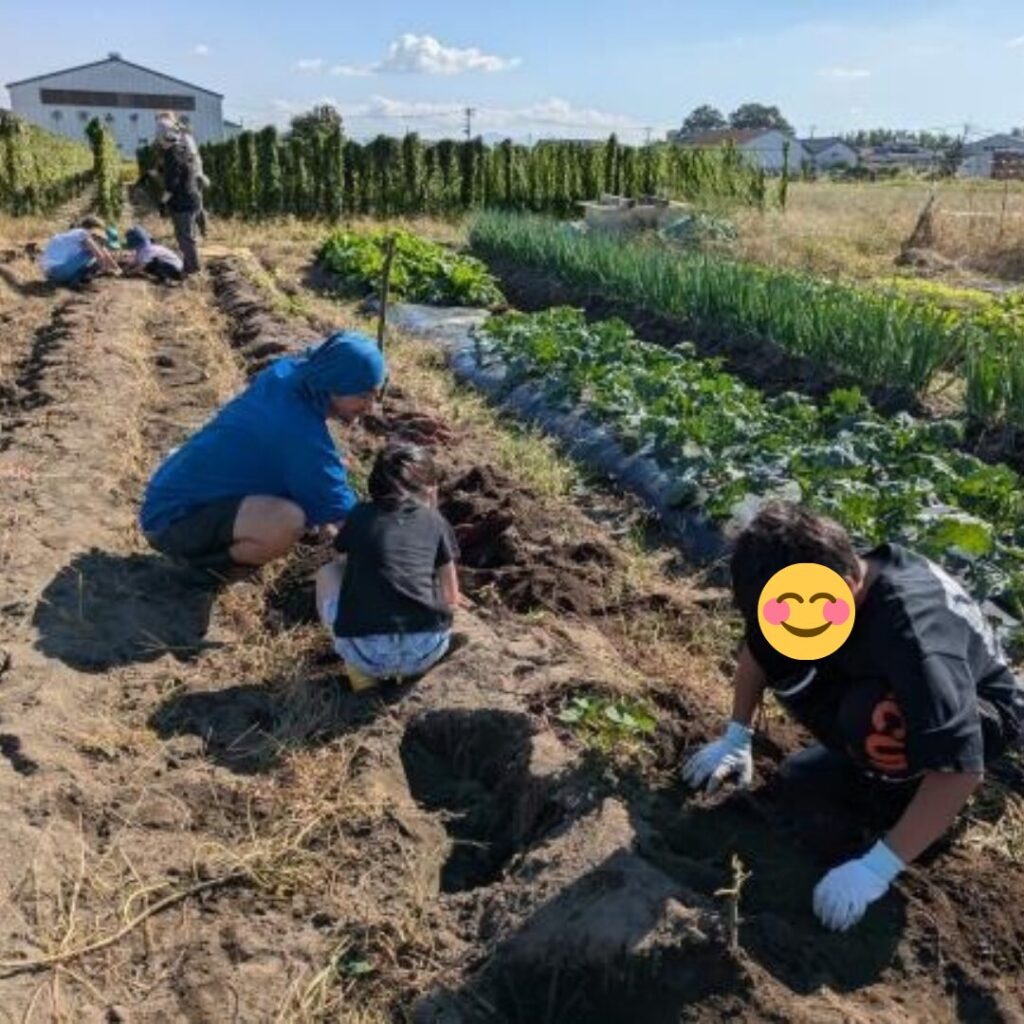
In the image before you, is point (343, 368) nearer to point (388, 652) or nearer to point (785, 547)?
point (388, 652)

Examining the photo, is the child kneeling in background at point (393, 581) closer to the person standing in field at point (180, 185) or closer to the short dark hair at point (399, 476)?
the short dark hair at point (399, 476)

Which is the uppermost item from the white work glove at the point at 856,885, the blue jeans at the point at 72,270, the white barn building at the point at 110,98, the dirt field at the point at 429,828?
the white barn building at the point at 110,98

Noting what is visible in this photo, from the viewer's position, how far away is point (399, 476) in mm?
3760

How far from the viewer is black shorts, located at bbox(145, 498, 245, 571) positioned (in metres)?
4.35

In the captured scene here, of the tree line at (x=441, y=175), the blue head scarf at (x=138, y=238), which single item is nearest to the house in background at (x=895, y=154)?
the tree line at (x=441, y=175)

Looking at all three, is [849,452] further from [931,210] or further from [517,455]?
[931,210]

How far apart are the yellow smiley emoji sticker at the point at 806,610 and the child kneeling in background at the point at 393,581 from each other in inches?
54.4

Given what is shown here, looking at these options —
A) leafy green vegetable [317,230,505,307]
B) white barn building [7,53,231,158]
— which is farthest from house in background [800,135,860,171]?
leafy green vegetable [317,230,505,307]

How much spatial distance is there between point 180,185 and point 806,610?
11.8 m

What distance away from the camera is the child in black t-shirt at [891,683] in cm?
244

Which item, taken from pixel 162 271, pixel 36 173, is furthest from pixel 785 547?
pixel 36 173

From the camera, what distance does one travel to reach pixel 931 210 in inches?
738

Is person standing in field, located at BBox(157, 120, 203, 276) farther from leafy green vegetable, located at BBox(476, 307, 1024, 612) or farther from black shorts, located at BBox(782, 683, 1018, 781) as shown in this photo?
black shorts, located at BBox(782, 683, 1018, 781)

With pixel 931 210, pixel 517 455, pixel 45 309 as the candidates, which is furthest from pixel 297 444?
pixel 931 210
